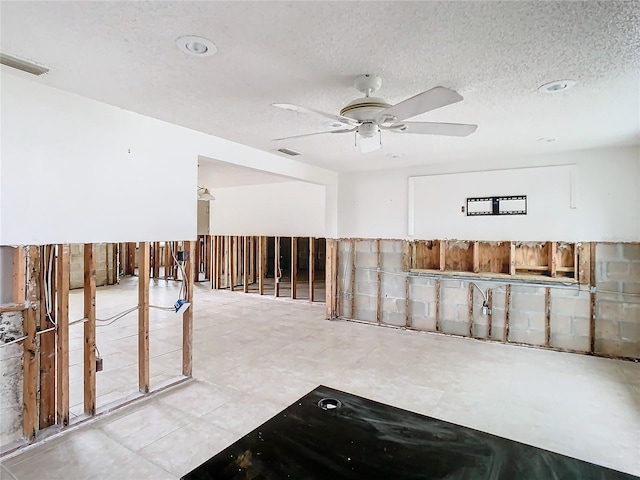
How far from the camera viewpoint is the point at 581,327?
4551 mm

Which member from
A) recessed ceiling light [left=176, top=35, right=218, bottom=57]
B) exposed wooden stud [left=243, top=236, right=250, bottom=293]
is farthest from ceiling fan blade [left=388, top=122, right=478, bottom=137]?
exposed wooden stud [left=243, top=236, right=250, bottom=293]

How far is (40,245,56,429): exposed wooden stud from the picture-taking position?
2.68 m

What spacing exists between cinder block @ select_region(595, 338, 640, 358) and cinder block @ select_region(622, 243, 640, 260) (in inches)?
40.7

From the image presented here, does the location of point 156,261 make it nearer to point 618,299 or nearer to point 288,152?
point 288,152

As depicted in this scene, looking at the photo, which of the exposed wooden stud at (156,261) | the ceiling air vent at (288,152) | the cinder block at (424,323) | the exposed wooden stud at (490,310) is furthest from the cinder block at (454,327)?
the exposed wooden stud at (156,261)

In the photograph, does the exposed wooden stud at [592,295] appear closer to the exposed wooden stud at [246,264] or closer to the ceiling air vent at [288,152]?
the ceiling air vent at [288,152]

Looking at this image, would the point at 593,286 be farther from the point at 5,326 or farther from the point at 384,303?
the point at 5,326

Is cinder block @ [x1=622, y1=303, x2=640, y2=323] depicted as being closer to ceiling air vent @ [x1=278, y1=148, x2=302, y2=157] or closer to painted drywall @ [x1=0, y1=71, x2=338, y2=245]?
ceiling air vent @ [x1=278, y1=148, x2=302, y2=157]

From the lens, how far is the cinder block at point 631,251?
4223mm

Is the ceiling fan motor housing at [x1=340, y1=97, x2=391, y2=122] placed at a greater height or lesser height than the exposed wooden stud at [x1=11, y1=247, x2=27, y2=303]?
greater

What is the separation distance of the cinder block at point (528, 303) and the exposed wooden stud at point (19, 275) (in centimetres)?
537

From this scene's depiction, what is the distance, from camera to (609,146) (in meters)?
4.23

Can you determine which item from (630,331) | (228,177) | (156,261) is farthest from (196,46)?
(156,261)

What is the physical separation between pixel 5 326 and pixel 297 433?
2.38 m
